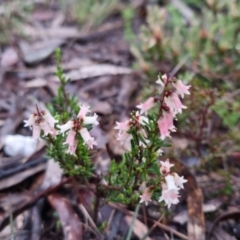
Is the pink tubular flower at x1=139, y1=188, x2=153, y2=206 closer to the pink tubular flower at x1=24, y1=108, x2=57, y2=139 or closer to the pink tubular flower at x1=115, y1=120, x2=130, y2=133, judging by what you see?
the pink tubular flower at x1=115, y1=120, x2=130, y2=133

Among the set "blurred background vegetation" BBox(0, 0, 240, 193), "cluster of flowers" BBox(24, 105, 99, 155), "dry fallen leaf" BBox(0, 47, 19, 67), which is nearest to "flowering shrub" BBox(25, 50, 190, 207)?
"cluster of flowers" BBox(24, 105, 99, 155)

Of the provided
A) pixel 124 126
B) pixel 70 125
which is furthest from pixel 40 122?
pixel 124 126

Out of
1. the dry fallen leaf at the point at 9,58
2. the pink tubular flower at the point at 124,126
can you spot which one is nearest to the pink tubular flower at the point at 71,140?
the pink tubular flower at the point at 124,126

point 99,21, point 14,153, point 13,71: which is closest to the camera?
point 14,153

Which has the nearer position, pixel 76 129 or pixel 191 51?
pixel 76 129

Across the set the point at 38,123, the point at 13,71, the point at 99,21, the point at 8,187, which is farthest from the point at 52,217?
the point at 99,21

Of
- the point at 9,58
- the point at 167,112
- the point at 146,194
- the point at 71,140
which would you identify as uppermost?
the point at 9,58

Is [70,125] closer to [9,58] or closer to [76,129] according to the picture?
[76,129]

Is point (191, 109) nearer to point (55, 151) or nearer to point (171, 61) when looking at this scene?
point (171, 61)
